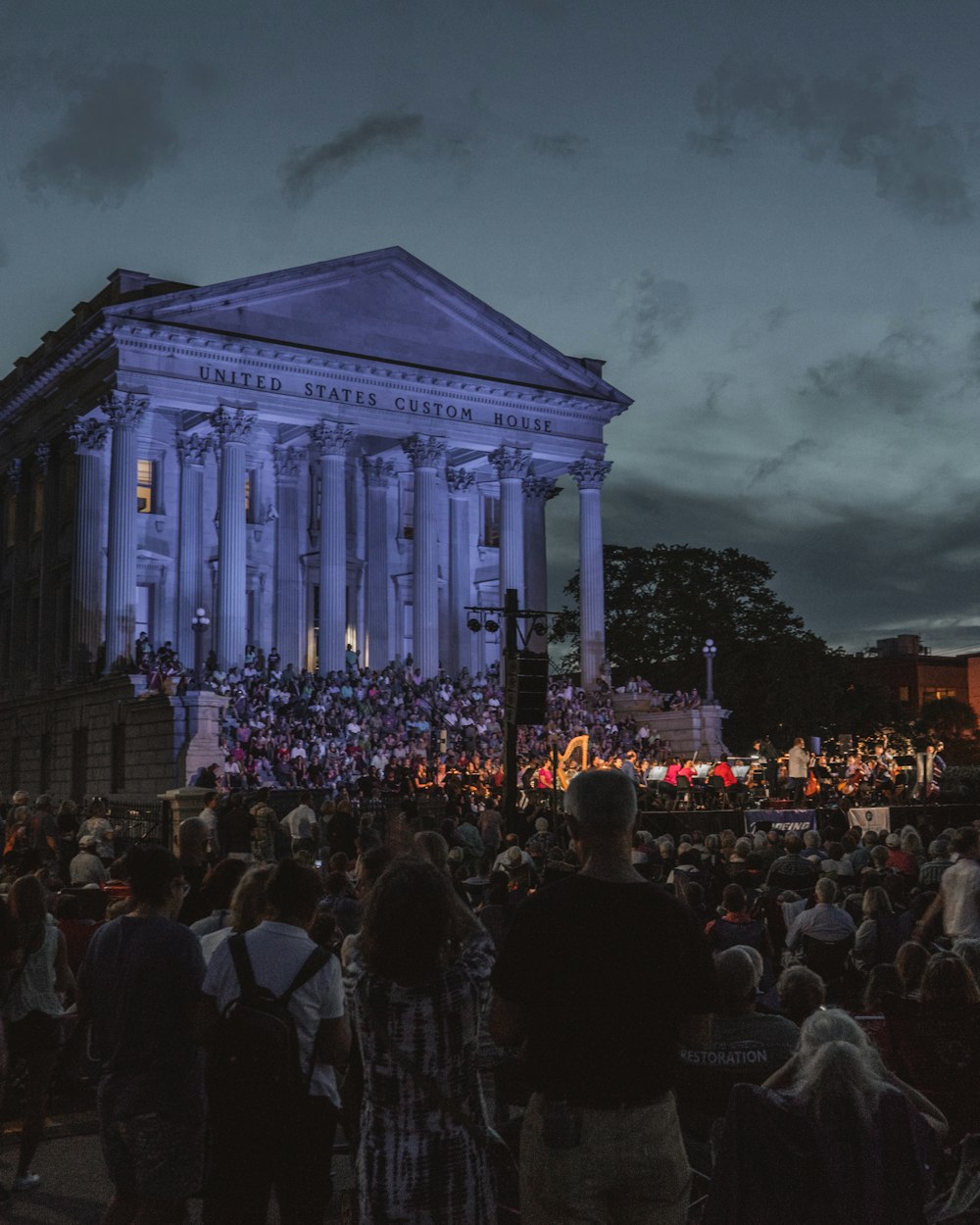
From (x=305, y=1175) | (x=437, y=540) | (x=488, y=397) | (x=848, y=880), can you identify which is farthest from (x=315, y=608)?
(x=305, y=1175)

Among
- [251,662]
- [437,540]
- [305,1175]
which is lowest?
[305,1175]

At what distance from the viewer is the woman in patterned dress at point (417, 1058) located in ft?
15.7

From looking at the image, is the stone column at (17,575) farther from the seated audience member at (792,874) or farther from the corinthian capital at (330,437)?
the seated audience member at (792,874)

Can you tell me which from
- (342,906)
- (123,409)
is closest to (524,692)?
(342,906)

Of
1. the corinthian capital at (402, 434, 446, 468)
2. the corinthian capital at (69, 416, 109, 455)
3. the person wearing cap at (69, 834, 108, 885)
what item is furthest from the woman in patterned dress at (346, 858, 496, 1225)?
the corinthian capital at (402, 434, 446, 468)

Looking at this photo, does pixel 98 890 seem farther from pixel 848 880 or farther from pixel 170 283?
pixel 170 283

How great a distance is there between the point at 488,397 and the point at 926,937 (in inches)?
1631

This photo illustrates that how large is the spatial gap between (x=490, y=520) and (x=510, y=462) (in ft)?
26.3

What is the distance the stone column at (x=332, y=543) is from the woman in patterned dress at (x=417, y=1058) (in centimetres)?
4071

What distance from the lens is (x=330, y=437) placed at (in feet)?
155

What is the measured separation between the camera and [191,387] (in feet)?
148

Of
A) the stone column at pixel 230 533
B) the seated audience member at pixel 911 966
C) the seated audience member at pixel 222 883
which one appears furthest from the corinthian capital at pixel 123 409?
the seated audience member at pixel 911 966

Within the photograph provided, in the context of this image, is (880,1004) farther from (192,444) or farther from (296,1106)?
(192,444)

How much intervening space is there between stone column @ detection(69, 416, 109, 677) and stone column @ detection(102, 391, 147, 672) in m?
1.02
